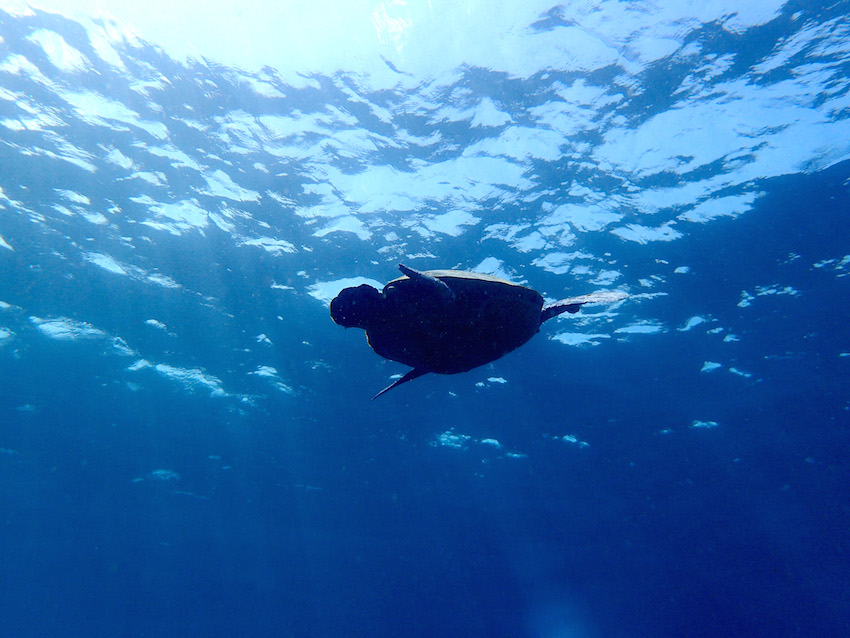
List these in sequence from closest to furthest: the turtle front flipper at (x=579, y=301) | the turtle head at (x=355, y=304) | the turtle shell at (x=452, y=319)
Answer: the turtle head at (x=355, y=304), the turtle shell at (x=452, y=319), the turtle front flipper at (x=579, y=301)

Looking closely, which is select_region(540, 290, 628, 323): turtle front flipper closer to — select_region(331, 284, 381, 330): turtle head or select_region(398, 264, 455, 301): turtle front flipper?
select_region(398, 264, 455, 301): turtle front flipper

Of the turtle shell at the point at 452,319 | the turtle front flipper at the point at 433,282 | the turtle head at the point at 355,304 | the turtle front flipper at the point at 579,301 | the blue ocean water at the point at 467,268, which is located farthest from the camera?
the blue ocean water at the point at 467,268

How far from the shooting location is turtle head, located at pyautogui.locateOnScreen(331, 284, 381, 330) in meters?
3.27

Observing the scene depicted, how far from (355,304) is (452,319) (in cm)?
93

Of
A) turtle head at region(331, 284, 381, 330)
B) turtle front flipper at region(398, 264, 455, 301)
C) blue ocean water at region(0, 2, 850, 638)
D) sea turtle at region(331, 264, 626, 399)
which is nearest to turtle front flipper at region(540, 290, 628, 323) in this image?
sea turtle at region(331, 264, 626, 399)

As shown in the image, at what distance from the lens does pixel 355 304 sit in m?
3.33

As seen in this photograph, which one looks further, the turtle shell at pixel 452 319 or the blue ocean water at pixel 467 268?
the blue ocean water at pixel 467 268

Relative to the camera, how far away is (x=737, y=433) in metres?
19.4

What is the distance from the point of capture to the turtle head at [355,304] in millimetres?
3271

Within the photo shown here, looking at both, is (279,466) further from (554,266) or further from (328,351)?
A: (554,266)

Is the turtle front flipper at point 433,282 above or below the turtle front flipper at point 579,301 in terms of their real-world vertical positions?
above

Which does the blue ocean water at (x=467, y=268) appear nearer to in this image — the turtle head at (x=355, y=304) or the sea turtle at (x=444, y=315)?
the sea turtle at (x=444, y=315)

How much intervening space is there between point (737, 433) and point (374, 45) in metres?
20.6

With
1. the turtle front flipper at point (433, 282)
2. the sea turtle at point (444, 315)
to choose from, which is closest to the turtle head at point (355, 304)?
the sea turtle at point (444, 315)
